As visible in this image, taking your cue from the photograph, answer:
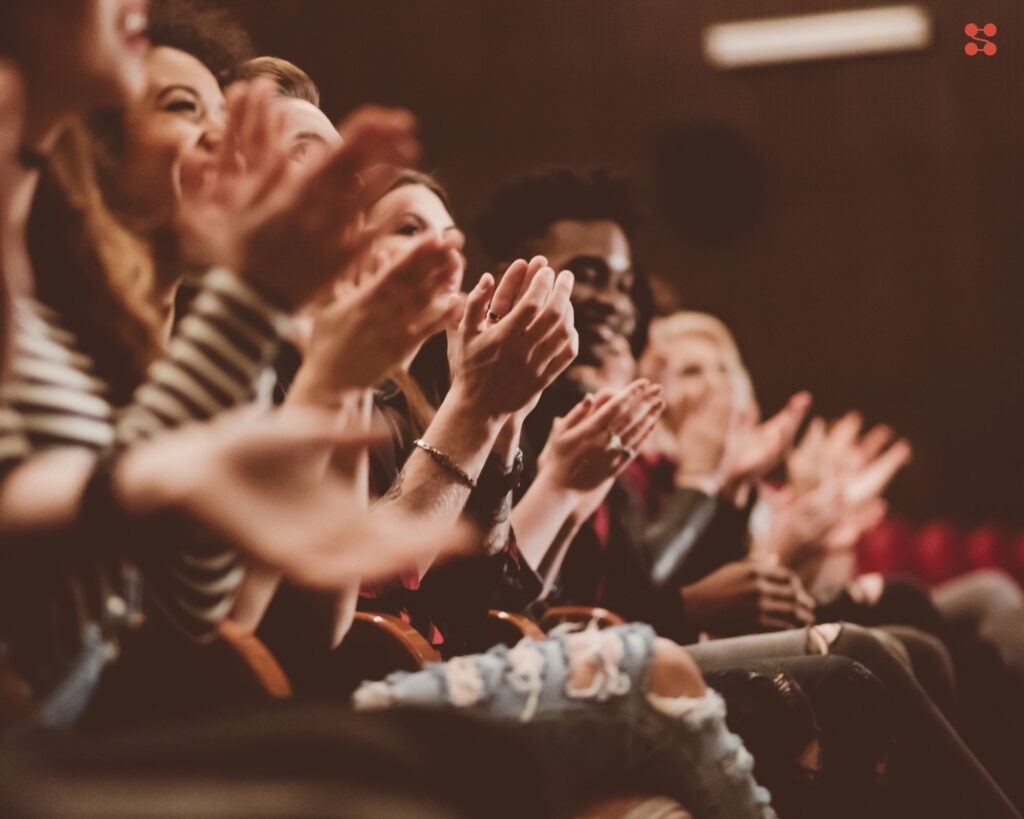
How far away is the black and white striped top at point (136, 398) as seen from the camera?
2.84ft

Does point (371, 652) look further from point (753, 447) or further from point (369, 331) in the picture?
point (753, 447)

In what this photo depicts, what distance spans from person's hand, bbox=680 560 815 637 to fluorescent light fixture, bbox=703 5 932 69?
373 centimetres

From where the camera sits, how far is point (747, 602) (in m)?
2.07

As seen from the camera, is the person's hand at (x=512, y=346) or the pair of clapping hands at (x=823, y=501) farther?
the pair of clapping hands at (x=823, y=501)

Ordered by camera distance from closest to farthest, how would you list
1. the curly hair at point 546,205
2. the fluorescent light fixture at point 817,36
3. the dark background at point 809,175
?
the curly hair at point 546,205
the fluorescent light fixture at point 817,36
the dark background at point 809,175

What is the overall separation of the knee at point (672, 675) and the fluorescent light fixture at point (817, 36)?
4.60 meters

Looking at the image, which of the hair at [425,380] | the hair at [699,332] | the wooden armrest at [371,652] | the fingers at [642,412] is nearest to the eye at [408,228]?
the hair at [425,380]

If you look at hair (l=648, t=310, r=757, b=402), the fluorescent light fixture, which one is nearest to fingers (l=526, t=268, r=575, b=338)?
hair (l=648, t=310, r=757, b=402)

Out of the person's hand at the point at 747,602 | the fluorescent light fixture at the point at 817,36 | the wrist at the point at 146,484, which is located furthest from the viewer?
the fluorescent light fixture at the point at 817,36

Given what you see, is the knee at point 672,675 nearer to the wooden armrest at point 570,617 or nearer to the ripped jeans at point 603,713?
the ripped jeans at point 603,713

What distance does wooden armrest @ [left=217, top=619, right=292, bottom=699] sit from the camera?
101 cm

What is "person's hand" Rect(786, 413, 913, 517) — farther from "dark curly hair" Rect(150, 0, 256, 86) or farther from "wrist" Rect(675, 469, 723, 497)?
"dark curly hair" Rect(150, 0, 256, 86)

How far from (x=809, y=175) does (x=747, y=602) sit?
13.4 ft

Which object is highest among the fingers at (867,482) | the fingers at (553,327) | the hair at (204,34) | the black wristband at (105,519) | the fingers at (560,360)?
the hair at (204,34)
